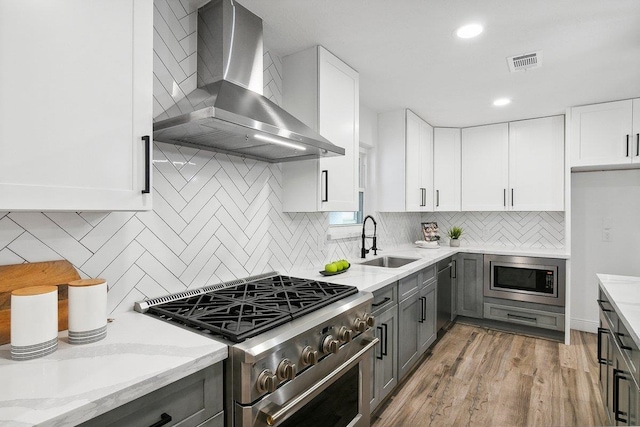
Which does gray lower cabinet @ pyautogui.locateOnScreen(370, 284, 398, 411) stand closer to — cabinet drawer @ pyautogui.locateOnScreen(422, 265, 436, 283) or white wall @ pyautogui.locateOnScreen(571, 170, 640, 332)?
cabinet drawer @ pyautogui.locateOnScreen(422, 265, 436, 283)

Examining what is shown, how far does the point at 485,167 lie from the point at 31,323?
4.49m

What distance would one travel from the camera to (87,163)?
42.3 inches

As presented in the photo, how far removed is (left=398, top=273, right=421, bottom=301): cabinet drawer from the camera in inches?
97.9

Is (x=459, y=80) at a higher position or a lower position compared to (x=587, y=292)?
higher

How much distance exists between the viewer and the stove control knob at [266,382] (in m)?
1.16

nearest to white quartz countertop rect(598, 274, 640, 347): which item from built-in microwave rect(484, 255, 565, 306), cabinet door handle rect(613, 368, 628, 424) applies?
cabinet door handle rect(613, 368, 628, 424)

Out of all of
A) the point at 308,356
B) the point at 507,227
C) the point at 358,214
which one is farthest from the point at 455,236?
the point at 308,356

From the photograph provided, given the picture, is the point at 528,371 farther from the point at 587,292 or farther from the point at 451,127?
the point at 451,127

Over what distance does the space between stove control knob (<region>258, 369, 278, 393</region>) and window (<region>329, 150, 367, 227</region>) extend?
6.14ft

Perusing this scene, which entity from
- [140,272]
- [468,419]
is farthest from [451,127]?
[140,272]

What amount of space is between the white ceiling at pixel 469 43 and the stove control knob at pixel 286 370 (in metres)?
1.77

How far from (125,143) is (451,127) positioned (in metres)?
4.10

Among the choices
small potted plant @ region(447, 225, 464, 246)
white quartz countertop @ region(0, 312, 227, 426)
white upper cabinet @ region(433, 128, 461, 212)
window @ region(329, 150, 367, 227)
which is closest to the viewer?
white quartz countertop @ region(0, 312, 227, 426)

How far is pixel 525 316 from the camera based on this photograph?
3707mm
